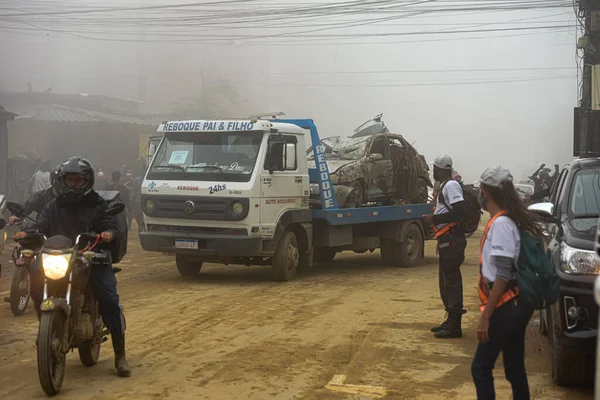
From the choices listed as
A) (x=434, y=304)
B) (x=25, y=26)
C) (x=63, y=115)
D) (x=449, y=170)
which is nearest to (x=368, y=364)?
(x=449, y=170)

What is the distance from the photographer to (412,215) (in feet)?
49.1

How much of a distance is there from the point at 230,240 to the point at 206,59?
34.9m

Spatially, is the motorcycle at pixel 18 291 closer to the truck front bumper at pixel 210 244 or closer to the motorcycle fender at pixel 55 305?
the truck front bumper at pixel 210 244

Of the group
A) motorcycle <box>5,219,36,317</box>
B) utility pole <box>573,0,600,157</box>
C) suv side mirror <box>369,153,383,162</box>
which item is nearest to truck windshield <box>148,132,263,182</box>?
motorcycle <box>5,219,36,317</box>

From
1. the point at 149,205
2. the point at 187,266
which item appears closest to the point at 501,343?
the point at 149,205

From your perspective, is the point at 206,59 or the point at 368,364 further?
the point at 206,59

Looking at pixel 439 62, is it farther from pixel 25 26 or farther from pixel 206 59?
pixel 25 26

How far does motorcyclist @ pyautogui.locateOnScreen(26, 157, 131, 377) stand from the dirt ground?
517 mm

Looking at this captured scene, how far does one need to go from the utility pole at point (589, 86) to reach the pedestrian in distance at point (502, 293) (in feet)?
61.8

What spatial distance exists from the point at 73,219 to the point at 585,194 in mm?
4269

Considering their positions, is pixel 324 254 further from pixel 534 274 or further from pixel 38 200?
pixel 534 274

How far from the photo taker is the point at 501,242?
172 inches

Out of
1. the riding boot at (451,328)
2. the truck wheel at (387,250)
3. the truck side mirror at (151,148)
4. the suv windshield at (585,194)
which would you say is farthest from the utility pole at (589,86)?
the suv windshield at (585,194)

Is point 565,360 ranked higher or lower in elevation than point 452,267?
lower
